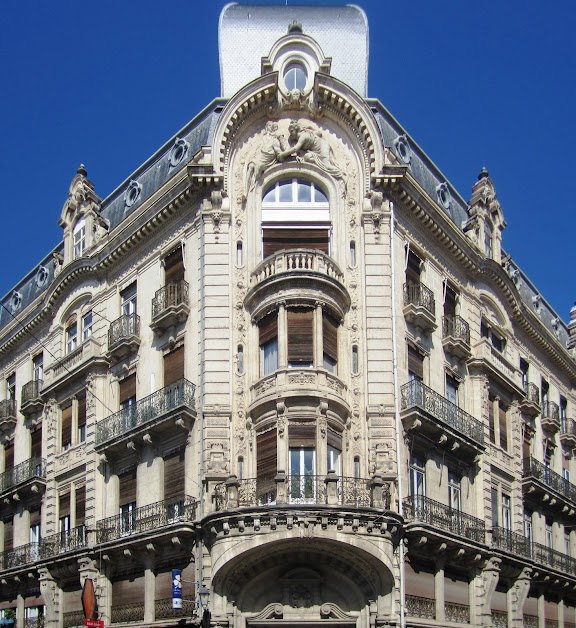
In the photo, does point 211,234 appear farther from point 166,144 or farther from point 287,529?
point 287,529

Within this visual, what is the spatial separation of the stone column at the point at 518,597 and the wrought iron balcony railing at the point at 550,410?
32.2ft

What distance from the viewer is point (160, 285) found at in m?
38.0

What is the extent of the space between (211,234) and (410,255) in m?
7.39

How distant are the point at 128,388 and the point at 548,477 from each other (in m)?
19.6

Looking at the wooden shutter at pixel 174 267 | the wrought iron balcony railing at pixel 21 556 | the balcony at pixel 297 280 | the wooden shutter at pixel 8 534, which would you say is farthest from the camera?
the wooden shutter at pixel 8 534

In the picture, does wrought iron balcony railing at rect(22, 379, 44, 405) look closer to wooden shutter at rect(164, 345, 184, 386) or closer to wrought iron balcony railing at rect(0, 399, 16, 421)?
wrought iron balcony railing at rect(0, 399, 16, 421)

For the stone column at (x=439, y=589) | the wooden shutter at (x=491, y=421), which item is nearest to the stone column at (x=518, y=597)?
the wooden shutter at (x=491, y=421)

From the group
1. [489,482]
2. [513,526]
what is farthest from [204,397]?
[513,526]

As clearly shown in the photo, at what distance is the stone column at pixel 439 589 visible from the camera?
34.6m

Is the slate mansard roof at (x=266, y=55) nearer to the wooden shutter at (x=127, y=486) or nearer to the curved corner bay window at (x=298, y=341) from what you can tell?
the curved corner bay window at (x=298, y=341)

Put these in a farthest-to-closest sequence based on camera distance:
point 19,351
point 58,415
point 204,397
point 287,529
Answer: point 19,351 < point 58,415 < point 204,397 < point 287,529

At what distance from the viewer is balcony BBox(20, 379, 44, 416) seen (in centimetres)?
4488

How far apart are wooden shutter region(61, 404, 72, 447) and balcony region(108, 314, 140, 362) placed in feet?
12.9

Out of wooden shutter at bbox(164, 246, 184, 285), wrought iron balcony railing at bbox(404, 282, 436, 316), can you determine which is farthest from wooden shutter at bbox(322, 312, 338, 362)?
wooden shutter at bbox(164, 246, 184, 285)
